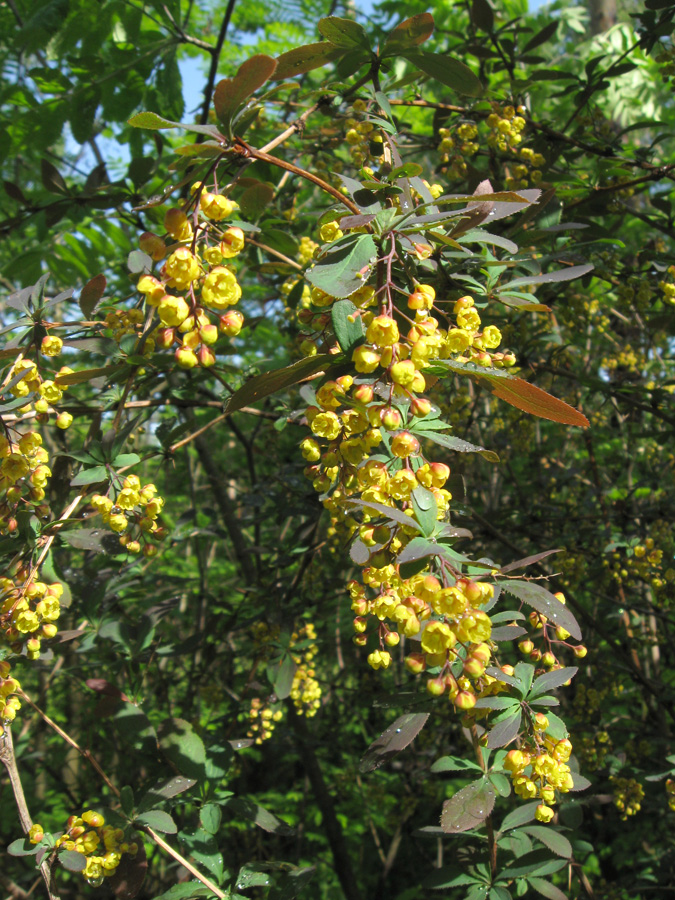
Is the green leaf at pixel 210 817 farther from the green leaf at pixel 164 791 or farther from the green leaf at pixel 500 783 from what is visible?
the green leaf at pixel 500 783

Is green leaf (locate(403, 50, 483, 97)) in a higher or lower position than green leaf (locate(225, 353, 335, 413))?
higher

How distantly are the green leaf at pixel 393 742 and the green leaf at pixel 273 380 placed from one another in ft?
2.70

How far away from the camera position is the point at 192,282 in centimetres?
106

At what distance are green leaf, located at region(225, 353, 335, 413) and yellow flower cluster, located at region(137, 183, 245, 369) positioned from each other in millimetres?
79

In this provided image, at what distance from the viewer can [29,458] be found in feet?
4.87

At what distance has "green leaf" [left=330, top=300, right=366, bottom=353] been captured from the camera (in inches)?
42.3

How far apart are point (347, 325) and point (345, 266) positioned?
0.10 m

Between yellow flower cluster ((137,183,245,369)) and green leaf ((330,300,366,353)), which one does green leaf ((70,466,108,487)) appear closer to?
yellow flower cluster ((137,183,245,369))

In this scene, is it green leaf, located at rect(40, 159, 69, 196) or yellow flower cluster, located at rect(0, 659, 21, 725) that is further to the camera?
green leaf, located at rect(40, 159, 69, 196)

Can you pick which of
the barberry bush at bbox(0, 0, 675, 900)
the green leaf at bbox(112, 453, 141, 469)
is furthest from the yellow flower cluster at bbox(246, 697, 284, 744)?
the green leaf at bbox(112, 453, 141, 469)

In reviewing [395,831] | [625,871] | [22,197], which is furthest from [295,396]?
[625,871]

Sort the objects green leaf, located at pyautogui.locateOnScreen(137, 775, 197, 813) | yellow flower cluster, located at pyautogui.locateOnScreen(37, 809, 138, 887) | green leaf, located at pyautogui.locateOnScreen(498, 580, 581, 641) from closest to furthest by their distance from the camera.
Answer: green leaf, located at pyautogui.locateOnScreen(498, 580, 581, 641) < yellow flower cluster, located at pyautogui.locateOnScreen(37, 809, 138, 887) < green leaf, located at pyautogui.locateOnScreen(137, 775, 197, 813)

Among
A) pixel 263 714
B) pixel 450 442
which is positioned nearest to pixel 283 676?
pixel 263 714

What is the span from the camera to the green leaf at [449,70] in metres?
1.43
